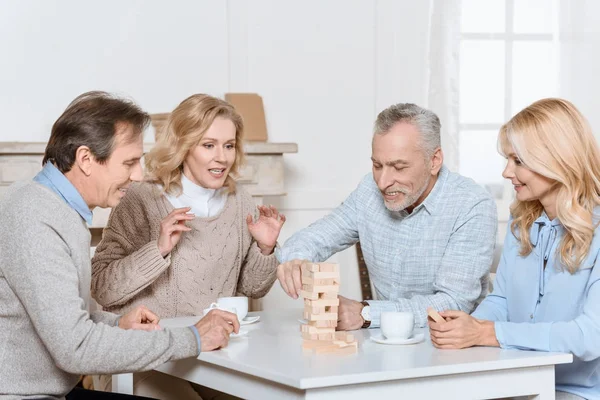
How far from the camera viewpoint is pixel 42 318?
6.14ft

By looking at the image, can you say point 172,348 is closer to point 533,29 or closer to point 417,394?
point 417,394

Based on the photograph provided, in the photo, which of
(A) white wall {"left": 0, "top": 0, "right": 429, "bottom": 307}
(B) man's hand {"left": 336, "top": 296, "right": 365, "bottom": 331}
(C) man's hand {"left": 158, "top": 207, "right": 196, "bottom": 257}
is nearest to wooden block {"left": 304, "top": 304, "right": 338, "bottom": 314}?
(B) man's hand {"left": 336, "top": 296, "right": 365, "bottom": 331}

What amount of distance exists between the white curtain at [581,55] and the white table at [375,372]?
2336mm

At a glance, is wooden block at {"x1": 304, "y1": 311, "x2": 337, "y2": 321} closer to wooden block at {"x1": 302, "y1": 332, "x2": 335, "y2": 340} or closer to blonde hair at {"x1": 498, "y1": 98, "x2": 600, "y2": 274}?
wooden block at {"x1": 302, "y1": 332, "x2": 335, "y2": 340}

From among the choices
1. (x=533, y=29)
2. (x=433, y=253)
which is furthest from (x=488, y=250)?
(x=533, y=29)

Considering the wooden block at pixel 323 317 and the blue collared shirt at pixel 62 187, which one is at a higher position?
the blue collared shirt at pixel 62 187

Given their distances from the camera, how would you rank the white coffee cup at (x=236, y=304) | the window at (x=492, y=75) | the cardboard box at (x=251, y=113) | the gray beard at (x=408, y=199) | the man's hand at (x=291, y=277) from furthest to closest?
the window at (x=492, y=75) < the cardboard box at (x=251, y=113) < the gray beard at (x=408, y=199) < the man's hand at (x=291, y=277) < the white coffee cup at (x=236, y=304)

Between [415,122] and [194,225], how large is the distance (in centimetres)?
82

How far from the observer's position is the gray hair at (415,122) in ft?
8.70

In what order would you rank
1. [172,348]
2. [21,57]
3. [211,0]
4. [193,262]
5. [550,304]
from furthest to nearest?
[211,0]
[21,57]
[193,262]
[550,304]
[172,348]

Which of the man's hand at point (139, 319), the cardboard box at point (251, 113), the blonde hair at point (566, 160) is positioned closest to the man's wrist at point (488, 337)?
the blonde hair at point (566, 160)

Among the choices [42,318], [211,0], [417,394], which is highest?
[211,0]

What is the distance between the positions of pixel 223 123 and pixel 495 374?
1.42 meters

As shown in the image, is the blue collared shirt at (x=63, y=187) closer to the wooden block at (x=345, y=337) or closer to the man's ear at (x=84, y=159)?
the man's ear at (x=84, y=159)
